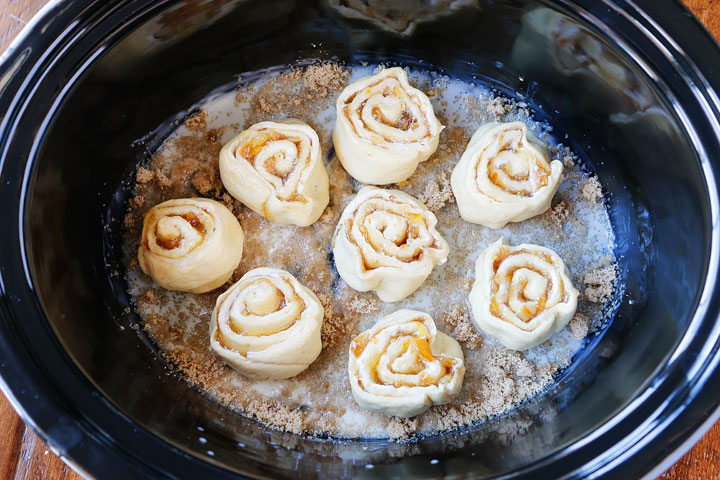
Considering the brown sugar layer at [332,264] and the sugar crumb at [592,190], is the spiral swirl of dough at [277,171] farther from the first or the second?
the sugar crumb at [592,190]

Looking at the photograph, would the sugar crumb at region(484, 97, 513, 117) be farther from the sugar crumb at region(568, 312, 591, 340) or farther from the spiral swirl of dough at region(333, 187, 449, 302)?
the sugar crumb at region(568, 312, 591, 340)

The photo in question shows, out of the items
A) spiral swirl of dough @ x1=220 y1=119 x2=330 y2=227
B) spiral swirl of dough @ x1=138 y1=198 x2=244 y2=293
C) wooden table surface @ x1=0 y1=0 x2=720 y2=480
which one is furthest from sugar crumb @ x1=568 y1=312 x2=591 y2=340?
spiral swirl of dough @ x1=138 y1=198 x2=244 y2=293

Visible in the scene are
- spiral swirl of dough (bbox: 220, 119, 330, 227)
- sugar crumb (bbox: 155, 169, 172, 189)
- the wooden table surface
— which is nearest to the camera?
the wooden table surface

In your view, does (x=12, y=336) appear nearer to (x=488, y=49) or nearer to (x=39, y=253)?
(x=39, y=253)

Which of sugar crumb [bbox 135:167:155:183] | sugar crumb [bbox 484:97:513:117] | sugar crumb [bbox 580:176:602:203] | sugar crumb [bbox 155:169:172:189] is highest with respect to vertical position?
sugar crumb [bbox 484:97:513:117]

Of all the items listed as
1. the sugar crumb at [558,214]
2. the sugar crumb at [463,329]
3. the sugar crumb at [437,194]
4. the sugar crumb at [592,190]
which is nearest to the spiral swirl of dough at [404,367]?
the sugar crumb at [463,329]

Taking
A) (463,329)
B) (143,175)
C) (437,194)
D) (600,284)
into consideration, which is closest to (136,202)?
(143,175)
